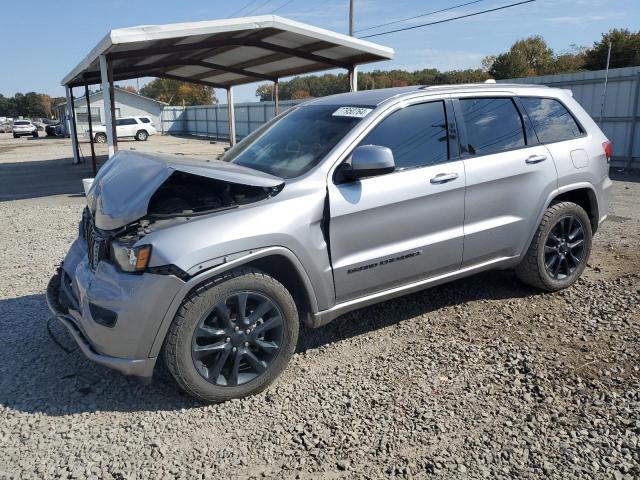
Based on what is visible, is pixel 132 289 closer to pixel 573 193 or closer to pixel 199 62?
pixel 573 193

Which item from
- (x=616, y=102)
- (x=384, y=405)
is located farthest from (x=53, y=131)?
(x=384, y=405)

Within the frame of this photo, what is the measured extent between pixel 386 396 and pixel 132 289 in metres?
1.66

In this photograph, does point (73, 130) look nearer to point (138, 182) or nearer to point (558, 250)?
point (138, 182)

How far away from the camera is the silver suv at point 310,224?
310 centimetres

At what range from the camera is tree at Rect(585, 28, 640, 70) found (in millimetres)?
42688

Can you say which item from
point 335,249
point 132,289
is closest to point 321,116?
point 335,249

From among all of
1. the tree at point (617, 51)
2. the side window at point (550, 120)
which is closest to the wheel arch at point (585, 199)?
the side window at point (550, 120)

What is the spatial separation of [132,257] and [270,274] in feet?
2.93

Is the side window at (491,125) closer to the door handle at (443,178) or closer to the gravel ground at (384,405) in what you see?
the door handle at (443,178)

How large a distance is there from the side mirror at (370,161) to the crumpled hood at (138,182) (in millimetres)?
487

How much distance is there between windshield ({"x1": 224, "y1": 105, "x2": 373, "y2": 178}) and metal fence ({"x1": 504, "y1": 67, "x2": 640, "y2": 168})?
43.4 feet

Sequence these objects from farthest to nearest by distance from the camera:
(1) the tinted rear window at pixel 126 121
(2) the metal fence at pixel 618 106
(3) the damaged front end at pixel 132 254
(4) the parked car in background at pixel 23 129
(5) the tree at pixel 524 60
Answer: (5) the tree at pixel 524 60 < (4) the parked car in background at pixel 23 129 < (1) the tinted rear window at pixel 126 121 < (2) the metal fence at pixel 618 106 < (3) the damaged front end at pixel 132 254

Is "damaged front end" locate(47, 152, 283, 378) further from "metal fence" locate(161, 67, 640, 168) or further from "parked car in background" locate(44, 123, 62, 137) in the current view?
"parked car in background" locate(44, 123, 62, 137)

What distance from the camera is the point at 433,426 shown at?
3.07 metres
